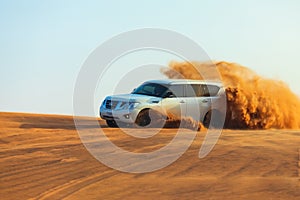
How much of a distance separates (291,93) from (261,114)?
2.38m

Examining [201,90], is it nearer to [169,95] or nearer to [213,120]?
[213,120]

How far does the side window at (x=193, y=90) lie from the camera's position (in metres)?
18.4

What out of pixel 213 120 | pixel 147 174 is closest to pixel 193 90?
pixel 213 120

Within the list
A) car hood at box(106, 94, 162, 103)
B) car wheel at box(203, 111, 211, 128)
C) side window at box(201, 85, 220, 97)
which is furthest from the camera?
side window at box(201, 85, 220, 97)

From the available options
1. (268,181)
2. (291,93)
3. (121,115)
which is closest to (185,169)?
(268,181)

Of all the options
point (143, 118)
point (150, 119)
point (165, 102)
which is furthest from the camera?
point (165, 102)

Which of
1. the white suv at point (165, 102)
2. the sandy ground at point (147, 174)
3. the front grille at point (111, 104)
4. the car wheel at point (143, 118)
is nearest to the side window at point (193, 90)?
the white suv at point (165, 102)

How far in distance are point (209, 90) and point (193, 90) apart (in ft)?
2.02

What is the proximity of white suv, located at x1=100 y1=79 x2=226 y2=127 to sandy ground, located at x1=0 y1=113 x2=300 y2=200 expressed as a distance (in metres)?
3.76

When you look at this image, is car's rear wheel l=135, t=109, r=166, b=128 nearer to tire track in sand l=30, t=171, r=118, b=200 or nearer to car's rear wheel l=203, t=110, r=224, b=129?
car's rear wheel l=203, t=110, r=224, b=129

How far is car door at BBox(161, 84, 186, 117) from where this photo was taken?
17.7 metres

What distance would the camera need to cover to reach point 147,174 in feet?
29.6

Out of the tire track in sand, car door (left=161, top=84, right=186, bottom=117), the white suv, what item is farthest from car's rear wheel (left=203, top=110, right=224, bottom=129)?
the tire track in sand

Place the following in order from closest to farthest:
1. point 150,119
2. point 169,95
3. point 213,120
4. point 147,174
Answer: point 147,174
point 150,119
point 169,95
point 213,120
